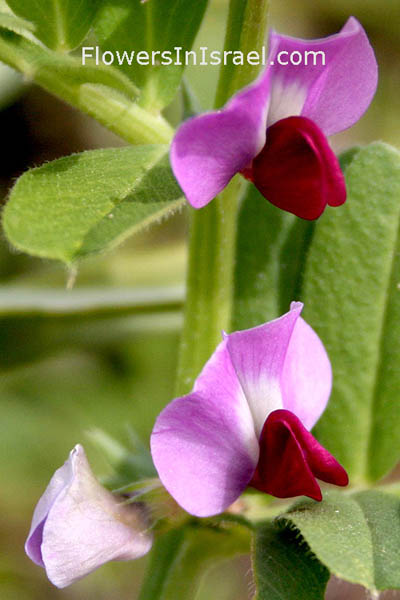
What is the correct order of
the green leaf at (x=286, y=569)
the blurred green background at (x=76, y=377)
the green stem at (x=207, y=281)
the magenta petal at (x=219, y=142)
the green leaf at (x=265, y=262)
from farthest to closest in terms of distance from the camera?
the blurred green background at (x=76, y=377) < the green leaf at (x=265, y=262) < the green stem at (x=207, y=281) < the green leaf at (x=286, y=569) < the magenta petal at (x=219, y=142)

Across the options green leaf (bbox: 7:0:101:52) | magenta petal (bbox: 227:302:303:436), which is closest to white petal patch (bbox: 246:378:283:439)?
magenta petal (bbox: 227:302:303:436)

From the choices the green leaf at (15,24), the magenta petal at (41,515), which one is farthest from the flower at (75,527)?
the green leaf at (15,24)

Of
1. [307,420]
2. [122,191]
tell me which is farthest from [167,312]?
[122,191]

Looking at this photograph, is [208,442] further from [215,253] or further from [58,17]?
[58,17]

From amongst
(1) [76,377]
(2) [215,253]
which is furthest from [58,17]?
(1) [76,377]

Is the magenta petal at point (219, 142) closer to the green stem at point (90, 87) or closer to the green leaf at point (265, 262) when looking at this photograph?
the green stem at point (90, 87)

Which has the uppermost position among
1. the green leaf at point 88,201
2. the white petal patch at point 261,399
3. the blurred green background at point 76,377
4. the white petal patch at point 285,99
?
the white petal patch at point 285,99

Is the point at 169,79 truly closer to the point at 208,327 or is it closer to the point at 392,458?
the point at 208,327
